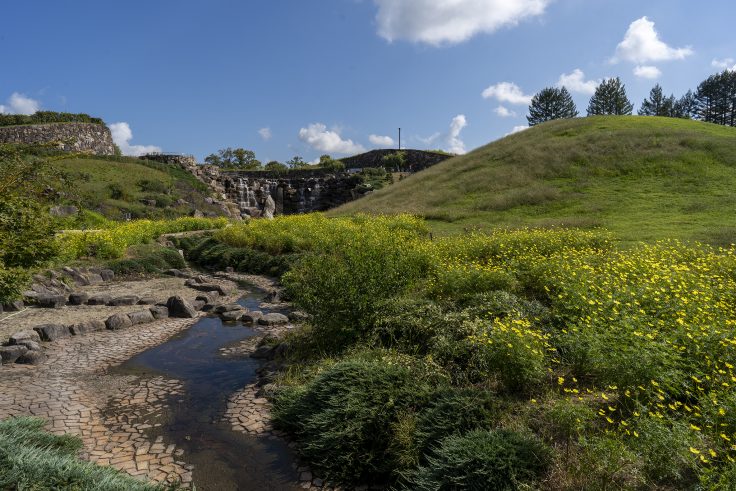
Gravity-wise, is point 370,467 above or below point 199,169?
below

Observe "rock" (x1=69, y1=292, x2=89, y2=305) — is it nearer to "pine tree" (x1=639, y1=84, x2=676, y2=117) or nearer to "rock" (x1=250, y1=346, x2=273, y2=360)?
"rock" (x1=250, y1=346, x2=273, y2=360)

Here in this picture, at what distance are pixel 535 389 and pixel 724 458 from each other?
6.03ft

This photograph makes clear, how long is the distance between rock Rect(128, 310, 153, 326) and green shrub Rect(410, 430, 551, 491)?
8.07 meters

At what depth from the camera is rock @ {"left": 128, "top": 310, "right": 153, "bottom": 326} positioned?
10047mm

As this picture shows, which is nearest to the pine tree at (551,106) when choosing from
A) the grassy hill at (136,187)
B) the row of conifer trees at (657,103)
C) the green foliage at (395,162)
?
the row of conifer trees at (657,103)

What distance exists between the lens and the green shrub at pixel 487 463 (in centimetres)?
379

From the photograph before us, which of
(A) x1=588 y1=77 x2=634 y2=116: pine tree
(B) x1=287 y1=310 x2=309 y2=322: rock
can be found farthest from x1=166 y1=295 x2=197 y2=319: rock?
(A) x1=588 y1=77 x2=634 y2=116: pine tree

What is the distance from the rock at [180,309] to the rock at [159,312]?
0.45 ft

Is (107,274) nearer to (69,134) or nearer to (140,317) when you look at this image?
(140,317)

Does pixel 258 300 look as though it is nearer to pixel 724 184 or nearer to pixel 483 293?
pixel 483 293

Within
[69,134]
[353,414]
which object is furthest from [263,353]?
[69,134]

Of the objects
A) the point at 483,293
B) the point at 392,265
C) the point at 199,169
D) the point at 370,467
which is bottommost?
the point at 370,467

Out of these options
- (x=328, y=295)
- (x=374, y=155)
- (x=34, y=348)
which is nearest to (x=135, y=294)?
(x=34, y=348)

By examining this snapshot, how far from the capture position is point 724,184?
18.4m
